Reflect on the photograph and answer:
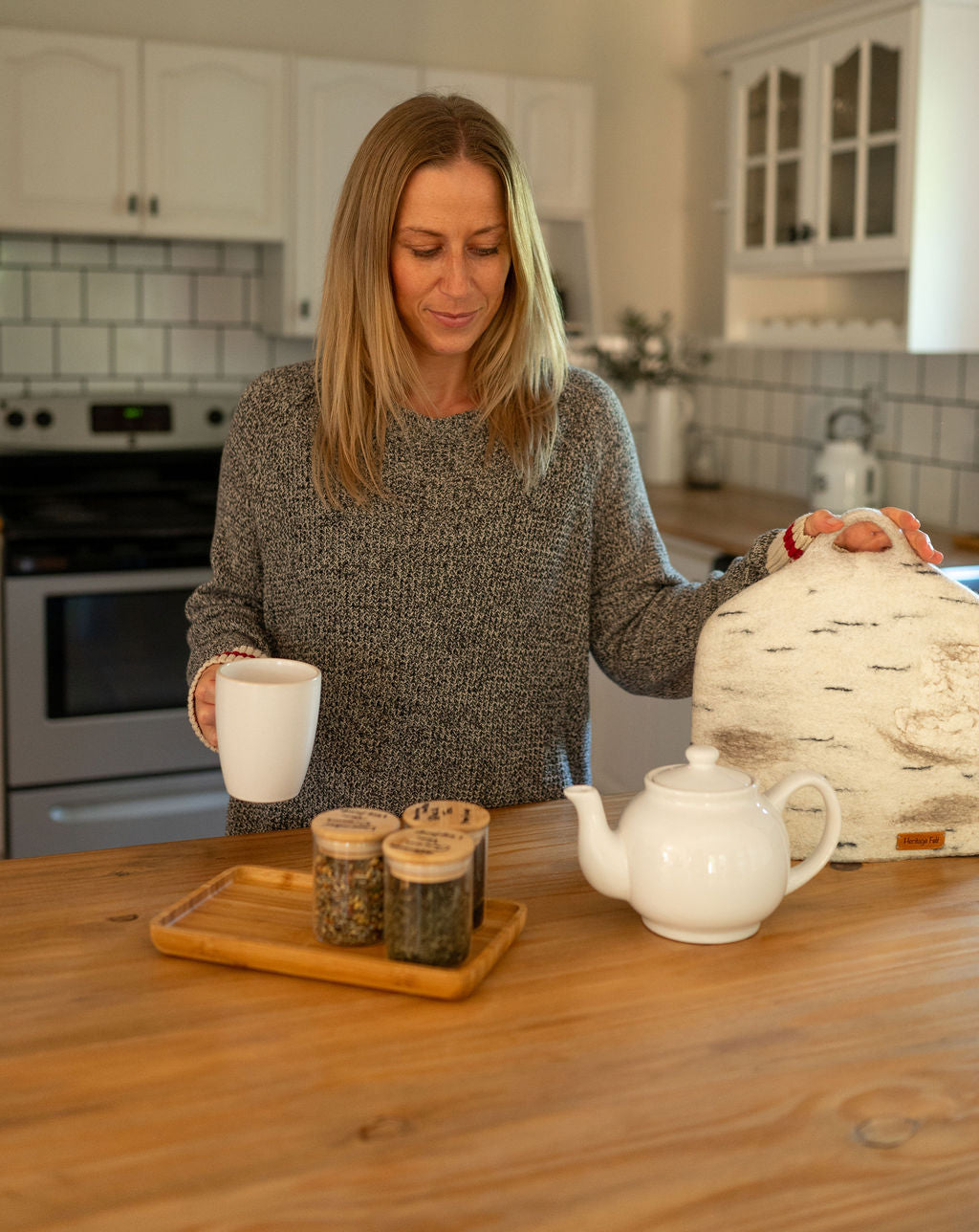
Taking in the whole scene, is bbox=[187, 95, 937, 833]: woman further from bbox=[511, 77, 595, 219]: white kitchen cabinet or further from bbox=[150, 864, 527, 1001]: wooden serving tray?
bbox=[511, 77, 595, 219]: white kitchen cabinet

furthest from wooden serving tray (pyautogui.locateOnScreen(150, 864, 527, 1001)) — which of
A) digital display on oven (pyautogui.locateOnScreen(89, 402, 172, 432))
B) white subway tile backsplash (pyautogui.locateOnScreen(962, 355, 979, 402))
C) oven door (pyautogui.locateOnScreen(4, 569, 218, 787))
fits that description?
digital display on oven (pyautogui.locateOnScreen(89, 402, 172, 432))

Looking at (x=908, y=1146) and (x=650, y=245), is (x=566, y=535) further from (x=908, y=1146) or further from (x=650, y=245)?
(x=650, y=245)

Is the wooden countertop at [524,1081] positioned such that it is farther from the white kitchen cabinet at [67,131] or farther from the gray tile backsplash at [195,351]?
the white kitchen cabinet at [67,131]

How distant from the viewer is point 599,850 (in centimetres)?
98

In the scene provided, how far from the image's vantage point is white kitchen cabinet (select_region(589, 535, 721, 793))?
2.77 m

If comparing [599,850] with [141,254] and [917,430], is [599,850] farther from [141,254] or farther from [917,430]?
[141,254]

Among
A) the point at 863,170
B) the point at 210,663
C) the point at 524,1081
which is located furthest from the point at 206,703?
the point at 863,170

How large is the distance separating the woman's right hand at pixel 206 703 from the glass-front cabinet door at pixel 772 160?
2054 mm

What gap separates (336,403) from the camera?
1438mm

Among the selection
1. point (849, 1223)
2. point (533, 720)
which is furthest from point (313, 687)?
point (849, 1223)

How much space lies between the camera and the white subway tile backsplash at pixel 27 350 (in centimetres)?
335

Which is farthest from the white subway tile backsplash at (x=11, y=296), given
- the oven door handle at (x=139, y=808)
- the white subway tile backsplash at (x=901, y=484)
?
the white subway tile backsplash at (x=901, y=484)

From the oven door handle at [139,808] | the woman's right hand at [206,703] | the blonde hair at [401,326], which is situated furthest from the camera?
the oven door handle at [139,808]

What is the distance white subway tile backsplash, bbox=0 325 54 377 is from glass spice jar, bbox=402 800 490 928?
275cm
